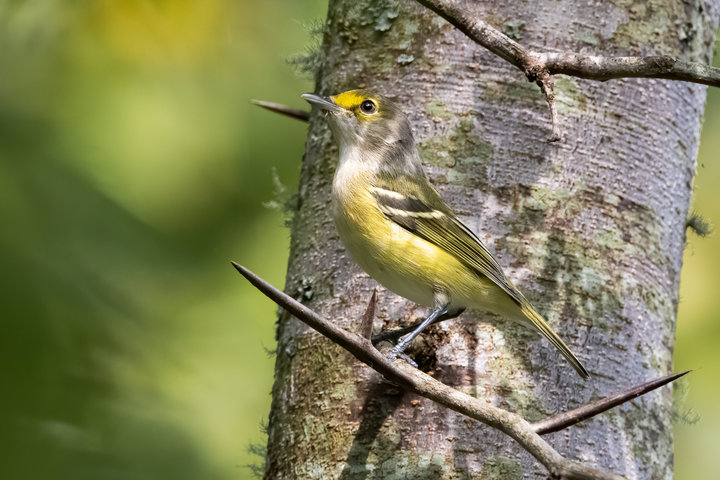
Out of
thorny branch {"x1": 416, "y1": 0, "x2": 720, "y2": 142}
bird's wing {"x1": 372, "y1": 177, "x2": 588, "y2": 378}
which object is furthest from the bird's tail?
thorny branch {"x1": 416, "y1": 0, "x2": 720, "y2": 142}

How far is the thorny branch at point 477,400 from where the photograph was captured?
157 cm

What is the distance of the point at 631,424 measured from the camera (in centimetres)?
274

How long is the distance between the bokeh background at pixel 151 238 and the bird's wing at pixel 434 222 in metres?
1.07

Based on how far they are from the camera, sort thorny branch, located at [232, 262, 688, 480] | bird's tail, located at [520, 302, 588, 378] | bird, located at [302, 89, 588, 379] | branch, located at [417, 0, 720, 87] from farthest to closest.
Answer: bird, located at [302, 89, 588, 379]
bird's tail, located at [520, 302, 588, 378]
branch, located at [417, 0, 720, 87]
thorny branch, located at [232, 262, 688, 480]

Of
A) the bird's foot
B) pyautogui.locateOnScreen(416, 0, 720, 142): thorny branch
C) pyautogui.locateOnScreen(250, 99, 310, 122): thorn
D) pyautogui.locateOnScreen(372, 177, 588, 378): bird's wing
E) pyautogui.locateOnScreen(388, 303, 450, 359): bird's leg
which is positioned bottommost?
the bird's foot

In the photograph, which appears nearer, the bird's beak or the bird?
the bird

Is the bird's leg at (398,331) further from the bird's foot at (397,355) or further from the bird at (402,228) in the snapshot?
the bird's foot at (397,355)

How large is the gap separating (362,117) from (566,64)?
145 centimetres

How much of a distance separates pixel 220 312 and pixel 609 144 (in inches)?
129

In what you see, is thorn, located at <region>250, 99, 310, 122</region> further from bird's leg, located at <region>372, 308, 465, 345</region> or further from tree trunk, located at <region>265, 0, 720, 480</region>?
A: bird's leg, located at <region>372, 308, 465, 345</region>

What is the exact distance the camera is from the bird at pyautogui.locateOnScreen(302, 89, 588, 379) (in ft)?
9.26

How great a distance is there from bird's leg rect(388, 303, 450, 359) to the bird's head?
666 mm

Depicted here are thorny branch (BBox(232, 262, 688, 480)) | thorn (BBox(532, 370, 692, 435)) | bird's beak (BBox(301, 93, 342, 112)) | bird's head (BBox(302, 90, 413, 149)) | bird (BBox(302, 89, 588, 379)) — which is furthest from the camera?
bird's beak (BBox(301, 93, 342, 112))

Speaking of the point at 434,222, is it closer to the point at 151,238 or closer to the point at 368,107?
the point at 368,107
